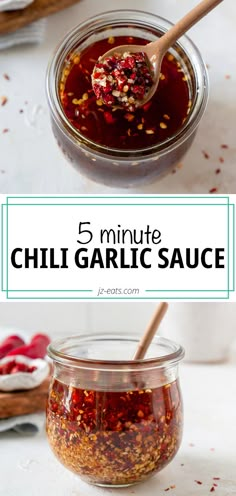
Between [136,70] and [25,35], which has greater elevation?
[25,35]

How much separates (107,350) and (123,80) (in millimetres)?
358

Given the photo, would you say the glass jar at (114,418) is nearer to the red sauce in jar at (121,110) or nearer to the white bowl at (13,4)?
the red sauce in jar at (121,110)

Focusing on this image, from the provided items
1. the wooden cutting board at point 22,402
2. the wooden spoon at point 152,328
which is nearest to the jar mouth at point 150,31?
the wooden spoon at point 152,328

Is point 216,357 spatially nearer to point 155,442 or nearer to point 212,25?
point 155,442

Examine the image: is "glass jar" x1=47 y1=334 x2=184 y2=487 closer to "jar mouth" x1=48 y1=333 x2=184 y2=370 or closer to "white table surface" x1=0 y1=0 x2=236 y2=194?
"jar mouth" x1=48 y1=333 x2=184 y2=370

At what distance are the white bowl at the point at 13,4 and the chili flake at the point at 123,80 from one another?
0.21 m

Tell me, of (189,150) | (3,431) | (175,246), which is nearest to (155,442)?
(3,431)

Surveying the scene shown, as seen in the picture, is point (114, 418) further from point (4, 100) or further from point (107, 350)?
point (4, 100)

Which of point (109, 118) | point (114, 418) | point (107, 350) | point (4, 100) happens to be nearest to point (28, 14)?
point (4, 100)

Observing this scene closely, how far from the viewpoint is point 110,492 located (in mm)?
743

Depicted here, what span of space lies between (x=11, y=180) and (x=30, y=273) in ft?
0.54

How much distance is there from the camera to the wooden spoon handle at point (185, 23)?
2.79ft

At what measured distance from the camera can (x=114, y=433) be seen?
2.33ft

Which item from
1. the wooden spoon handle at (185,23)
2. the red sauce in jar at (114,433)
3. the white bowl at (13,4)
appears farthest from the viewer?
the white bowl at (13,4)
